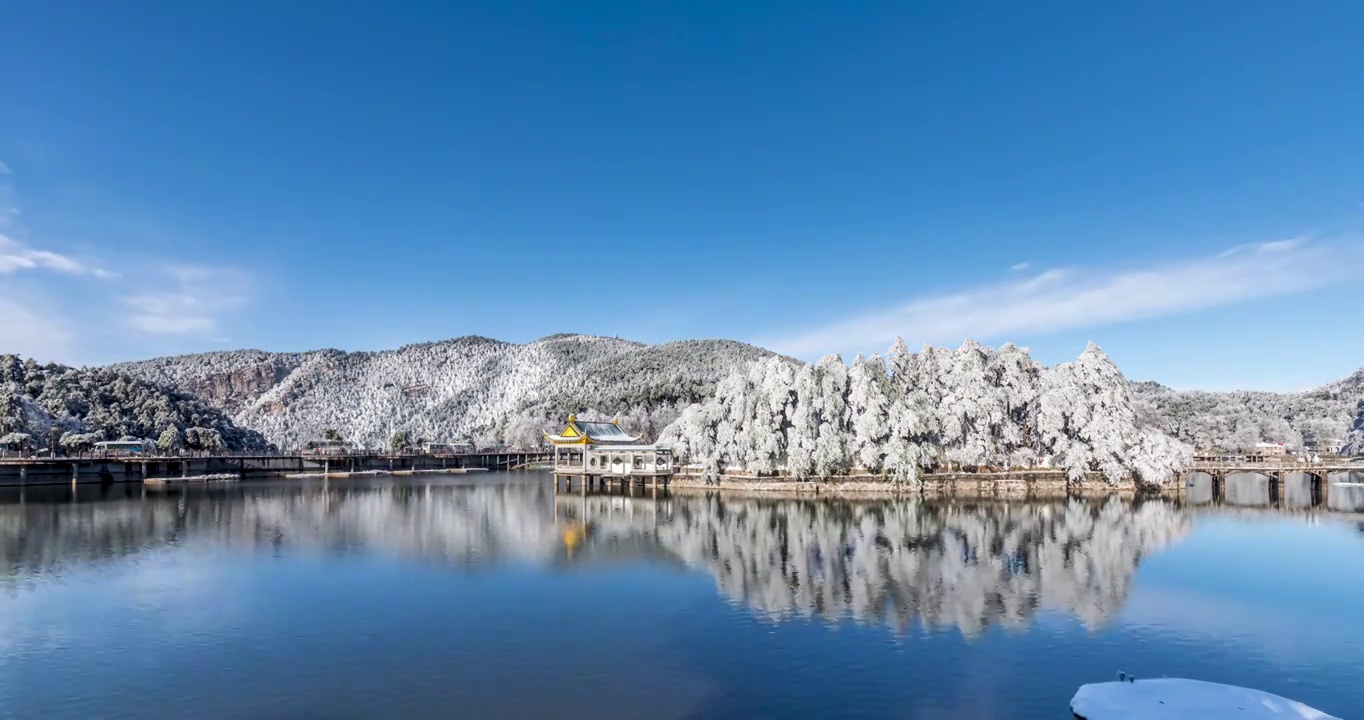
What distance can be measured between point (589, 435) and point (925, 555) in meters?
40.5

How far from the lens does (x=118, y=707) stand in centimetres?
1466

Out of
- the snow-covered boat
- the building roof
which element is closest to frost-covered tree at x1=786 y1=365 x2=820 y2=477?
the building roof

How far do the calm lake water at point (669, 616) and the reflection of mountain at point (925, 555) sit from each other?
16 cm

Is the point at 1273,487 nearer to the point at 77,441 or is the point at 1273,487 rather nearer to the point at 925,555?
the point at 925,555

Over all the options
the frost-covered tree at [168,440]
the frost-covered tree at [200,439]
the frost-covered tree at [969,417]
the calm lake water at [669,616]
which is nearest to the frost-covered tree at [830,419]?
the frost-covered tree at [969,417]

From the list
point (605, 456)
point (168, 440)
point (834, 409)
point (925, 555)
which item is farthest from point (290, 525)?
point (168, 440)

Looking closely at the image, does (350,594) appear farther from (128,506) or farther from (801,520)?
(128,506)

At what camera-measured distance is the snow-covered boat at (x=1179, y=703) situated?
13.6 metres

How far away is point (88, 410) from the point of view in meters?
85.8

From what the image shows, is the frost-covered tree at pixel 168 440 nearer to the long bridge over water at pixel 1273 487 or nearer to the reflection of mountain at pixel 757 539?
the reflection of mountain at pixel 757 539

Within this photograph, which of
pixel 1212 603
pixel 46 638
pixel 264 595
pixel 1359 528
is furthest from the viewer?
pixel 1359 528

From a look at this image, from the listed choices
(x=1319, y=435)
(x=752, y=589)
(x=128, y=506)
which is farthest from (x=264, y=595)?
(x=1319, y=435)

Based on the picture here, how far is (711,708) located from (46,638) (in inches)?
633

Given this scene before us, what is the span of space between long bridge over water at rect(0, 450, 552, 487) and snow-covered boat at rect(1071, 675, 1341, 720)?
3033 inches
